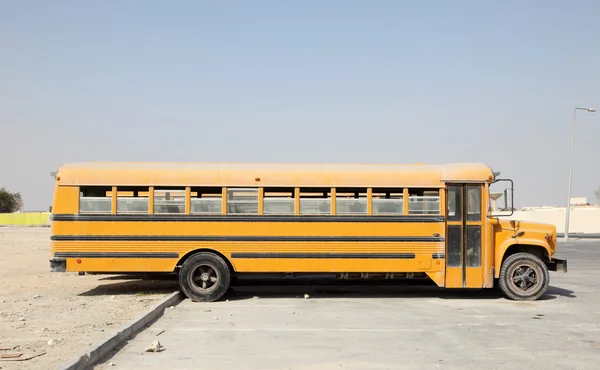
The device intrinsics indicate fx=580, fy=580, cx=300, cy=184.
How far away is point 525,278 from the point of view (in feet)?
37.3

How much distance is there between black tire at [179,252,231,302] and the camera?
11180 millimetres

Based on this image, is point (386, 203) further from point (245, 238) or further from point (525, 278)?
point (525, 278)

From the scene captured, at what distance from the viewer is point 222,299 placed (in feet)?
37.9

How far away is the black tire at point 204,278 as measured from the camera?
1118 centimetres

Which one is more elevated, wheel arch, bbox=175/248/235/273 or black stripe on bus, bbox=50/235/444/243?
black stripe on bus, bbox=50/235/444/243

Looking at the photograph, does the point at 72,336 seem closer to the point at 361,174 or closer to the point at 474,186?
the point at 361,174

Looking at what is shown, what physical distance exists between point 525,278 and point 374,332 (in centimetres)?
446

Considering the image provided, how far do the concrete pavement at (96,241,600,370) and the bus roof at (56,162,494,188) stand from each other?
7.67 ft

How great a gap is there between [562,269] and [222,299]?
6833 mm

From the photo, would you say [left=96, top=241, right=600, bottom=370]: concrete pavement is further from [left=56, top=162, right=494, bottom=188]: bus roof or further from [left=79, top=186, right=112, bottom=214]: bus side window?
[left=79, top=186, right=112, bottom=214]: bus side window

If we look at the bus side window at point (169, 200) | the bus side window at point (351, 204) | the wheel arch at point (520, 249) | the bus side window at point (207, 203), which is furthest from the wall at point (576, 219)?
the bus side window at point (169, 200)

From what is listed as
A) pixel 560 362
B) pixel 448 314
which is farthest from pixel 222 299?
pixel 560 362

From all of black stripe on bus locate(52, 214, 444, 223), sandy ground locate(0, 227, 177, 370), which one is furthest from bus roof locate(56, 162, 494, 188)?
sandy ground locate(0, 227, 177, 370)

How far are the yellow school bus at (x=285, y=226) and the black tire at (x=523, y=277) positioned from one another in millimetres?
20
